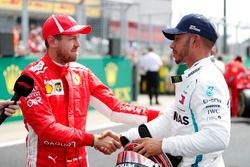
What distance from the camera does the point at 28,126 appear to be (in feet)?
10.6

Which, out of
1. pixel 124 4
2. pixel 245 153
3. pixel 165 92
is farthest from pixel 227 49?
pixel 245 153

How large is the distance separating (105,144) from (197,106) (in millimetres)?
820

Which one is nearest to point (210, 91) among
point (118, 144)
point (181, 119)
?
point (181, 119)

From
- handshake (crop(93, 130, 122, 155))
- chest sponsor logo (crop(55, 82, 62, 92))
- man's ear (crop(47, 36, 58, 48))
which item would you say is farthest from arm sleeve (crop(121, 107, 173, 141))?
man's ear (crop(47, 36, 58, 48))

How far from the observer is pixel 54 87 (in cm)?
315

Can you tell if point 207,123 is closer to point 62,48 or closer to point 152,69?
point 62,48

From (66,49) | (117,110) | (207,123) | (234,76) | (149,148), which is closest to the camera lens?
(207,123)

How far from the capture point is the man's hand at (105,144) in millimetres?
3135

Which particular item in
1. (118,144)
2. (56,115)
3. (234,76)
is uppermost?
(56,115)

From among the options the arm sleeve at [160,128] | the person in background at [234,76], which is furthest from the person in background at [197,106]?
the person in background at [234,76]

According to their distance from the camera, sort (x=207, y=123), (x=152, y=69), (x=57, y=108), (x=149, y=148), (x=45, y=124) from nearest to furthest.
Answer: (x=207, y=123)
(x=149, y=148)
(x=45, y=124)
(x=57, y=108)
(x=152, y=69)

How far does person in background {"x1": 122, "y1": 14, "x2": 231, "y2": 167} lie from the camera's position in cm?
258

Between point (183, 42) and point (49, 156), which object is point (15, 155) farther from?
point (183, 42)

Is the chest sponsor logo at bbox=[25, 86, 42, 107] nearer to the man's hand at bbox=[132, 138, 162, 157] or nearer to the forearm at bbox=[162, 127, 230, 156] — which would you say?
the man's hand at bbox=[132, 138, 162, 157]
